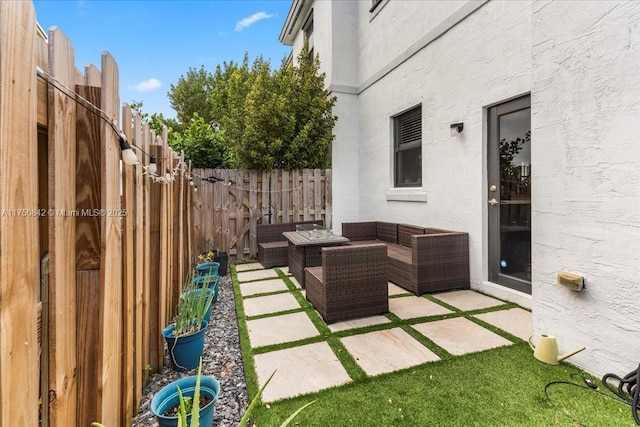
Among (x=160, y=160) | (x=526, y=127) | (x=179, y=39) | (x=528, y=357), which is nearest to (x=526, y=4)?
(x=526, y=127)

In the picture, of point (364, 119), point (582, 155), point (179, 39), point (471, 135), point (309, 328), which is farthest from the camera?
point (179, 39)

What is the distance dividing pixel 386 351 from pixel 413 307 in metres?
1.07

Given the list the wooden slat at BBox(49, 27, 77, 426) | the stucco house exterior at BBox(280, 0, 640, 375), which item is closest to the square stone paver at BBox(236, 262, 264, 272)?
the stucco house exterior at BBox(280, 0, 640, 375)

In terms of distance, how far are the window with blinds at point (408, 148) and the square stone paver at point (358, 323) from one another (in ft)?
9.33

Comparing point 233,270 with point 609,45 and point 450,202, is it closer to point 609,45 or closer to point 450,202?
point 450,202

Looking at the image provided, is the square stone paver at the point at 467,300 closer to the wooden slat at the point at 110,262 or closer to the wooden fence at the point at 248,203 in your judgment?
the wooden slat at the point at 110,262

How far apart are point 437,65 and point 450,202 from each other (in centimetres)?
208

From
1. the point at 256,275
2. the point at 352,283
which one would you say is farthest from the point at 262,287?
the point at 352,283

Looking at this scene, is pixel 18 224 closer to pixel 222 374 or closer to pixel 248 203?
pixel 222 374

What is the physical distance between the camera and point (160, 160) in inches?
94.1

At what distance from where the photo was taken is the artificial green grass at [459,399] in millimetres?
1667

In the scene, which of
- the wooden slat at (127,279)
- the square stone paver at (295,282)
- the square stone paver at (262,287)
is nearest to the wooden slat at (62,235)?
the wooden slat at (127,279)

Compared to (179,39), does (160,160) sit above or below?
below

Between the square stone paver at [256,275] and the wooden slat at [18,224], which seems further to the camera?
the square stone paver at [256,275]
